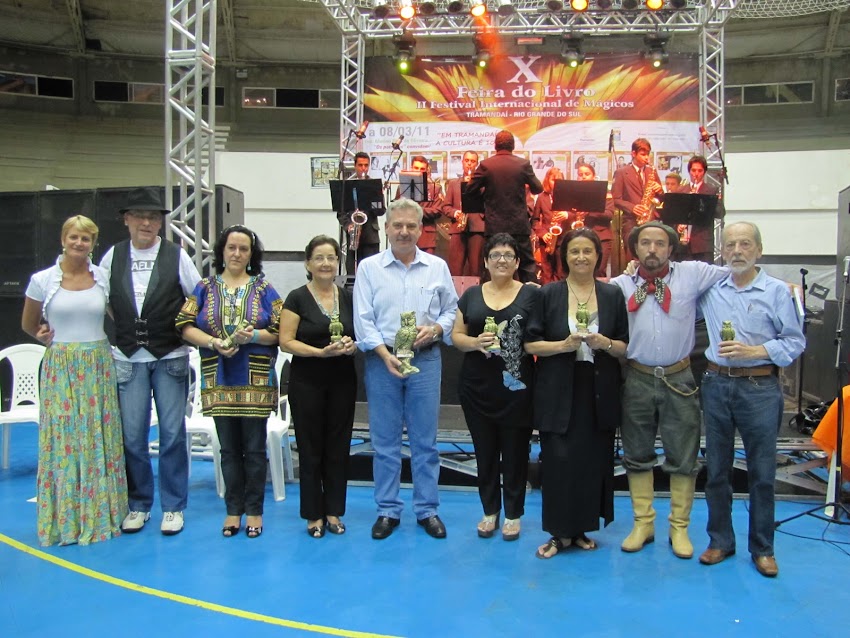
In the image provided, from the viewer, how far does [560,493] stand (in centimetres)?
367

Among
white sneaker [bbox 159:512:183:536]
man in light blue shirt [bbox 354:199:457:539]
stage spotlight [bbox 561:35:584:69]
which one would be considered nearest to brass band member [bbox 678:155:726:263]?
stage spotlight [bbox 561:35:584:69]

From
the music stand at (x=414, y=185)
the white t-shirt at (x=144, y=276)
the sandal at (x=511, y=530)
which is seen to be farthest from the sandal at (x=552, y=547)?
the music stand at (x=414, y=185)

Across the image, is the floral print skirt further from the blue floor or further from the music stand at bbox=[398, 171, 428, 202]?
the music stand at bbox=[398, 171, 428, 202]

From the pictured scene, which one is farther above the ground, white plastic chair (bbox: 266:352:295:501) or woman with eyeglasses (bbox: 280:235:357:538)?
woman with eyeglasses (bbox: 280:235:357:538)

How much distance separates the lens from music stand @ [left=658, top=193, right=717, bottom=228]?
7301mm

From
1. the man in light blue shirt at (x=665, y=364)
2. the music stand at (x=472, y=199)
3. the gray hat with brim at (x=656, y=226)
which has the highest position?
the music stand at (x=472, y=199)

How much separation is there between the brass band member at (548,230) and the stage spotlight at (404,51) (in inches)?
112

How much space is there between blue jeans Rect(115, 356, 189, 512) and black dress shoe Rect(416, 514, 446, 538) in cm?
147

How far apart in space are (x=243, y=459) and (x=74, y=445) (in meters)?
0.93

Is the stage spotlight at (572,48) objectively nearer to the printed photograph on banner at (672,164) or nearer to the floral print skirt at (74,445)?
the printed photograph on banner at (672,164)

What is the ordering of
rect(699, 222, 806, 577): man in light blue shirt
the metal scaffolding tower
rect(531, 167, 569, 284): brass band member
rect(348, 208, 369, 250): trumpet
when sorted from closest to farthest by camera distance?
rect(699, 222, 806, 577): man in light blue shirt
the metal scaffolding tower
rect(348, 208, 369, 250): trumpet
rect(531, 167, 569, 284): brass band member

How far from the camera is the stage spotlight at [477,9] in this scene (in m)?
9.68

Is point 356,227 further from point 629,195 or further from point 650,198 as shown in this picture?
point 650,198

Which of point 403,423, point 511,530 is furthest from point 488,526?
point 403,423
